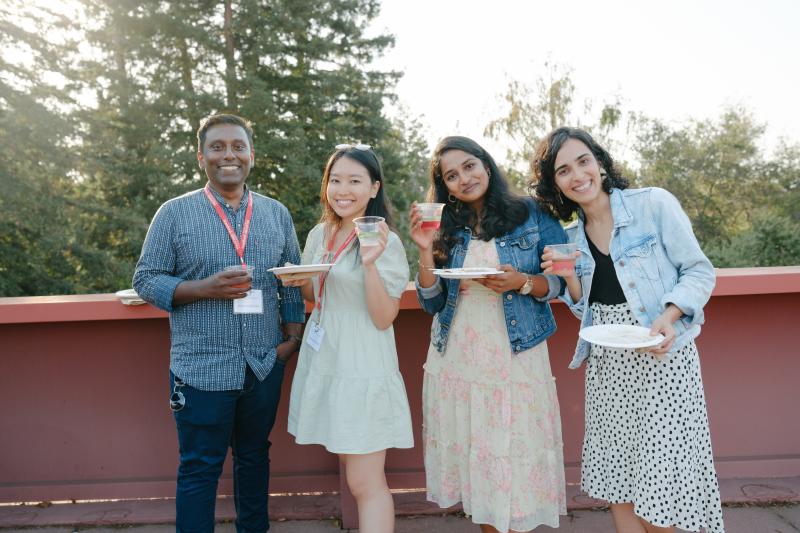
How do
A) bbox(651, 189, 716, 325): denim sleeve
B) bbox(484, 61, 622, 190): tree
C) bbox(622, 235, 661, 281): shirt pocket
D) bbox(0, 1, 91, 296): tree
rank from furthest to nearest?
1. bbox(484, 61, 622, 190): tree
2. bbox(0, 1, 91, 296): tree
3. bbox(622, 235, 661, 281): shirt pocket
4. bbox(651, 189, 716, 325): denim sleeve

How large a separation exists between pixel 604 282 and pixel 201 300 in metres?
1.91

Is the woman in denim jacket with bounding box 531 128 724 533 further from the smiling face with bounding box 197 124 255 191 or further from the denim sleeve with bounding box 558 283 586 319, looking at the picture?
the smiling face with bounding box 197 124 255 191

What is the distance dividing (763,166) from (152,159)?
2930cm

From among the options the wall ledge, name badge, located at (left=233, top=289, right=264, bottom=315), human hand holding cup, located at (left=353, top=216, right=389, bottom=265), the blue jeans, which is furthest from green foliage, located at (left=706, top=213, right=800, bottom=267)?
name badge, located at (left=233, top=289, right=264, bottom=315)

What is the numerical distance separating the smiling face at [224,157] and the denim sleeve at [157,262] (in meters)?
0.29

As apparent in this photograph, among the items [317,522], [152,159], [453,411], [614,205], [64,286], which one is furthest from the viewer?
[152,159]

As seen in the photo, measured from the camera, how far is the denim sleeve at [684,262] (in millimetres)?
2346

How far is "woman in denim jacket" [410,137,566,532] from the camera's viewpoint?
262cm

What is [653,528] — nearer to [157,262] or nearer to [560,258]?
[560,258]

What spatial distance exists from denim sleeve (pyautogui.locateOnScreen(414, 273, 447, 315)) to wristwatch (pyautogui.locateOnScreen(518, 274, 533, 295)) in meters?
0.39

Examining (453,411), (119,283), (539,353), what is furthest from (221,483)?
(119,283)

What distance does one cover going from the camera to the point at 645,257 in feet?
8.13

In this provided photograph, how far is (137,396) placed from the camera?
3762 millimetres

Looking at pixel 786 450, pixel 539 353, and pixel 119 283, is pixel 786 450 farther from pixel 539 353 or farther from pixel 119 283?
pixel 119 283
